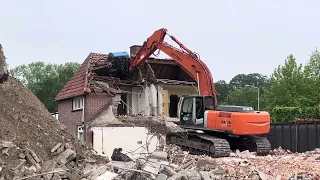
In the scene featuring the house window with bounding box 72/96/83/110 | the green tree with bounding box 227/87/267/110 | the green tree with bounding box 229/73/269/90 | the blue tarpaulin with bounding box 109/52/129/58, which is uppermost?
the green tree with bounding box 229/73/269/90

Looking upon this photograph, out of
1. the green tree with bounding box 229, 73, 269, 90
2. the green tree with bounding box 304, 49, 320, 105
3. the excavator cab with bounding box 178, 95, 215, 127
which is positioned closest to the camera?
the excavator cab with bounding box 178, 95, 215, 127

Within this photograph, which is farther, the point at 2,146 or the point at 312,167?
the point at 312,167

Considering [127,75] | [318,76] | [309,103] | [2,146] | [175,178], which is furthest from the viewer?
[318,76]

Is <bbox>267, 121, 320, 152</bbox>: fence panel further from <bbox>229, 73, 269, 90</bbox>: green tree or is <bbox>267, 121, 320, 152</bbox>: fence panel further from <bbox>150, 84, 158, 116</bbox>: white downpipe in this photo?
<bbox>229, 73, 269, 90</bbox>: green tree

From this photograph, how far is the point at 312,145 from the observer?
1930 cm

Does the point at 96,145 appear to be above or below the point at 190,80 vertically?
below

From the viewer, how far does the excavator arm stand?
57.4 feet

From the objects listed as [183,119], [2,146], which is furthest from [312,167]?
[2,146]

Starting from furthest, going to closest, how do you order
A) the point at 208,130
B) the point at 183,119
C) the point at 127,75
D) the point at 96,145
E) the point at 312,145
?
the point at 127,75, the point at 96,145, the point at 312,145, the point at 183,119, the point at 208,130

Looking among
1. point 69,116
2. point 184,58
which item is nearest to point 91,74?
point 69,116

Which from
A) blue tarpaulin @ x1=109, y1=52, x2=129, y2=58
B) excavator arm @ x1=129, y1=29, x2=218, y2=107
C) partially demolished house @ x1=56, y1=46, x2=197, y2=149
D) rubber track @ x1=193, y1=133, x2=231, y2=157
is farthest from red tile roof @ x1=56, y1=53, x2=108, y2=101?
rubber track @ x1=193, y1=133, x2=231, y2=157

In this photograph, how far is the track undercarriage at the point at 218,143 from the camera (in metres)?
15.8

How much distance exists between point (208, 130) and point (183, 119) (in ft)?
4.74

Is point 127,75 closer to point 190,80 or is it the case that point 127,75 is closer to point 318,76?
point 190,80
